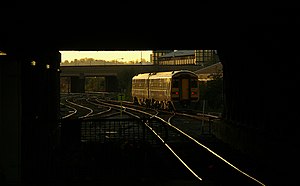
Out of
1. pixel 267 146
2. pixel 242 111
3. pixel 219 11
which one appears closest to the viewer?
pixel 219 11

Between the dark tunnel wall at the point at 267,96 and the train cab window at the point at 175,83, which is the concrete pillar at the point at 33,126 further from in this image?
the train cab window at the point at 175,83

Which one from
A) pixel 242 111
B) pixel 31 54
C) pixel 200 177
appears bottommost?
pixel 200 177

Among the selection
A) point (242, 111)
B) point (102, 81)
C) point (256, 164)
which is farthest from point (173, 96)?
point (102, 81)

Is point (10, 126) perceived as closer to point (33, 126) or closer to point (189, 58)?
point (33, 126)

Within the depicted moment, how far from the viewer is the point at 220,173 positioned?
14.0m

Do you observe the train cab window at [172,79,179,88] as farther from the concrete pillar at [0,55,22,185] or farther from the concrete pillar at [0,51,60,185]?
the concrete pillar at [0,55,22,185]

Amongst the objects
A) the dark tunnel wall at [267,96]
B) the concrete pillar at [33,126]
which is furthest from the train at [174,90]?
the concrete pillar at [33,126]

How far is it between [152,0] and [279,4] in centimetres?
232

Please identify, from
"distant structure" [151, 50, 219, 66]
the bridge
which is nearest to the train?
the bridge

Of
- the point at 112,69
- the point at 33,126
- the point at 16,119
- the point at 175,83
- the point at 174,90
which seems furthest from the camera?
the point at 112,69

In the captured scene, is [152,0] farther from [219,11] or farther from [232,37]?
[232,37]

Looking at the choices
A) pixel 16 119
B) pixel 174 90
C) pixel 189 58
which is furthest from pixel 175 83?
pixel 189 58

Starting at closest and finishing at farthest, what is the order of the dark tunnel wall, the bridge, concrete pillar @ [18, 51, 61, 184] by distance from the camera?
concrete pillar @ [18, 51, 61, 184]
the dark tunnel wall
the bridge

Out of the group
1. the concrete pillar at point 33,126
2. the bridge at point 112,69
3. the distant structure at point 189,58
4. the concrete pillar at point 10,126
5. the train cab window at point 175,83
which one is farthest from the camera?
the distant structure at point 189,58
